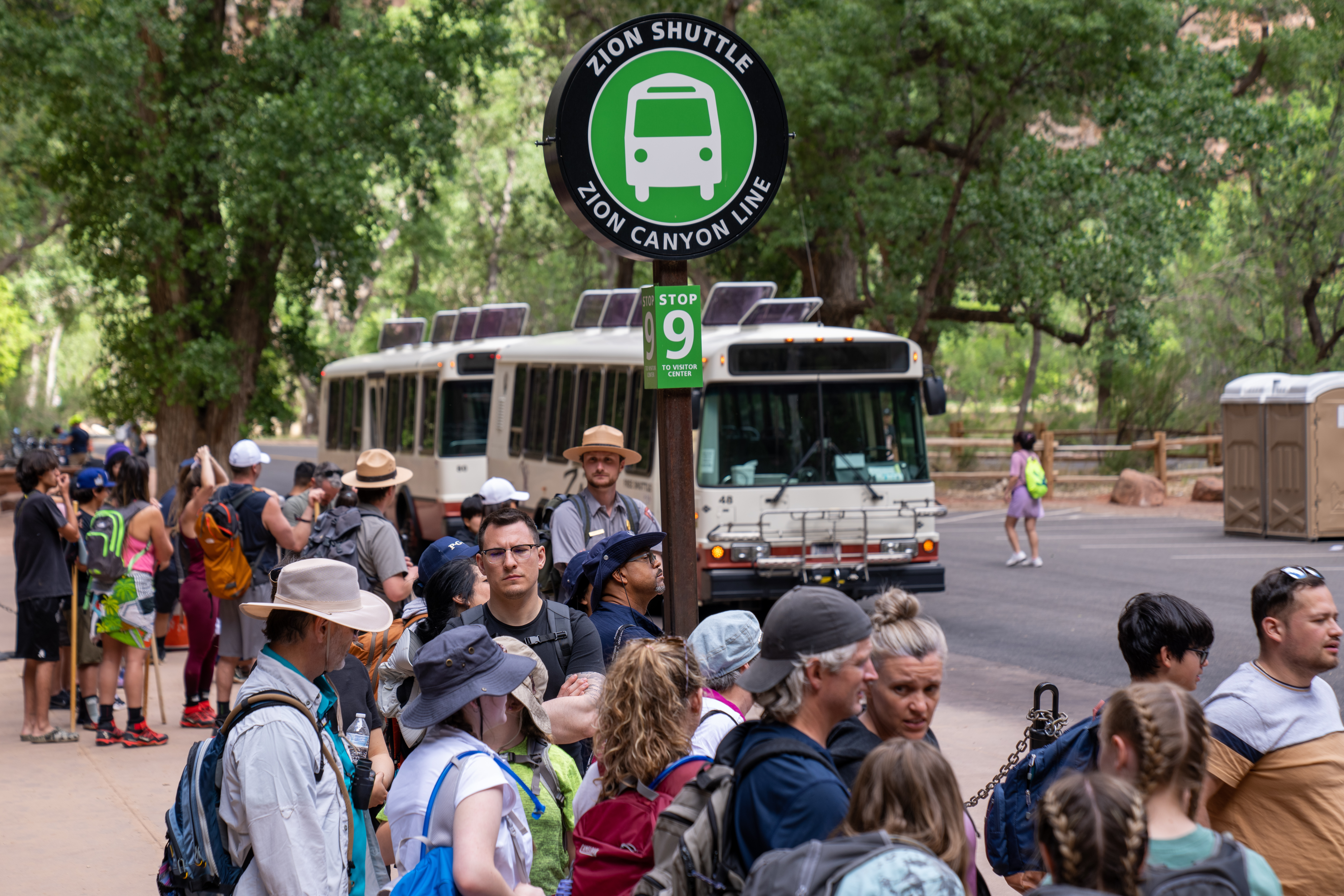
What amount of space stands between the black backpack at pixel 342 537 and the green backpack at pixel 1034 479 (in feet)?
38.8

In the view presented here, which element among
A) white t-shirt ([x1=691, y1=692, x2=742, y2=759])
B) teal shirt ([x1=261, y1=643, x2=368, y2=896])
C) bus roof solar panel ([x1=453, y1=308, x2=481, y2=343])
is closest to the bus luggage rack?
bus roof solar panel ([x1=453, y1=308, x2=481, y2=343])

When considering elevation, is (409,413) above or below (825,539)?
above

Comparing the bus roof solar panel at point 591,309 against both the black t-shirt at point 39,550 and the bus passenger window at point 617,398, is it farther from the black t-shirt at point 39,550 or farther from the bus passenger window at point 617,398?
the black t-shirt at point 39,550

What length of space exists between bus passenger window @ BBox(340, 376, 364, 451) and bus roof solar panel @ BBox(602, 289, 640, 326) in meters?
6.53

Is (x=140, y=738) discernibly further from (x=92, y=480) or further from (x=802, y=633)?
(x=802, y=633)

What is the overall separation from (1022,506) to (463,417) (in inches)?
299

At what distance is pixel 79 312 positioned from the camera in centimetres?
4266

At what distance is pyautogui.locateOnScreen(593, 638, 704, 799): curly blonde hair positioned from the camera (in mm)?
3434

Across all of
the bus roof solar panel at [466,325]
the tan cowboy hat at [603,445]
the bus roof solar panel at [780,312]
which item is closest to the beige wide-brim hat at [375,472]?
the tan cowboy hat at [603,445]

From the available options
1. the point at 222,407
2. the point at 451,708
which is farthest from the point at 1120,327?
the point at 451,708

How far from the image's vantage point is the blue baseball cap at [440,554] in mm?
5809

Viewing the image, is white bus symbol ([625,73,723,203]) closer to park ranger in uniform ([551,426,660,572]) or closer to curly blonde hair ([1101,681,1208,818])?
curly blonde hair ([1101,681,1208,818])

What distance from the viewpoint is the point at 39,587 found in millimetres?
8930

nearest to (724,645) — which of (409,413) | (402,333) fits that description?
(409,413)
